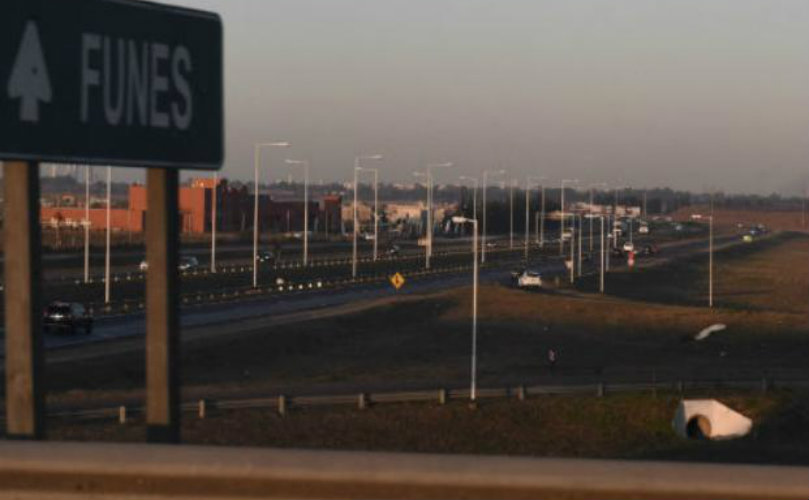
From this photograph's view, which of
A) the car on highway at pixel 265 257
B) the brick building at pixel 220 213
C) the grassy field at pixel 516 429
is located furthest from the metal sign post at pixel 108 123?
the brick building at pixel 220 213

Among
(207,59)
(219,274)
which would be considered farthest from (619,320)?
(207,59)

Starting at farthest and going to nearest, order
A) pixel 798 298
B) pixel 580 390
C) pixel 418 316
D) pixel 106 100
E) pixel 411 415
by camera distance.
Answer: pixel 798 298
pixel 418 316
pixel 580 390
pixel 411 415
pixel 106 100

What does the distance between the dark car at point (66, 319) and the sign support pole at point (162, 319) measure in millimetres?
37288

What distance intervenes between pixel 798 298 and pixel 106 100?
73659 millimetres

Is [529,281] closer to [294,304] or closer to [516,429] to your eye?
[294,304]

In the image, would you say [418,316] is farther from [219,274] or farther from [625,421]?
[625,421]

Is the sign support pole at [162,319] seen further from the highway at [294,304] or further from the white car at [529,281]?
the white car at [529,281]

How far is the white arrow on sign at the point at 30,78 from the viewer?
5719 mm

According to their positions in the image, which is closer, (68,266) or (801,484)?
(801,484)

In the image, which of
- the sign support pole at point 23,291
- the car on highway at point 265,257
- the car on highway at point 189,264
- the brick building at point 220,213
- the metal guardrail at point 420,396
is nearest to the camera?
the sign support pole at point 23,291

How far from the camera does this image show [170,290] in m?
6.18

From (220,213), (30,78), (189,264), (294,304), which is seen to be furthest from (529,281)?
(30,78)

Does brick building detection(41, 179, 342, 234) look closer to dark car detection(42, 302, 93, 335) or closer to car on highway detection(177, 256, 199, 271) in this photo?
car on highway detection(177, 256, 199, 271)

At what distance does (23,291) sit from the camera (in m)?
5.65
